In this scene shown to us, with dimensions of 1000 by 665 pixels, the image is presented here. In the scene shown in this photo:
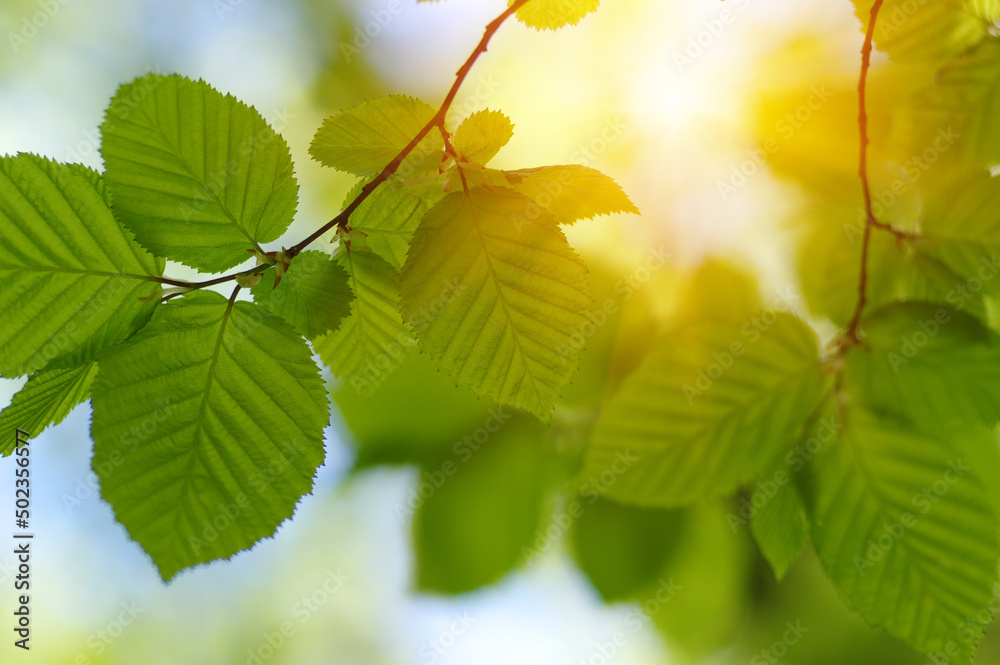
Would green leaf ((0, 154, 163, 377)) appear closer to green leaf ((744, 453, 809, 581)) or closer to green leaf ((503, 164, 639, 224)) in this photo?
green leaf ((503, 164, 639, 224))

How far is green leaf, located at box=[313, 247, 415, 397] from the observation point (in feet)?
1.28

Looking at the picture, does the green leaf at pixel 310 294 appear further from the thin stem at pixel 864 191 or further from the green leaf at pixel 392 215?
the thin stem at pixel 864 191

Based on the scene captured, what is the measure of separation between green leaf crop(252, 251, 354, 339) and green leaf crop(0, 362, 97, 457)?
0.12m

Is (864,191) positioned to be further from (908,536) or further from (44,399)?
(44,399)

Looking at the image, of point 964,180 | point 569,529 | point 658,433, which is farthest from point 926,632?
point 569,529

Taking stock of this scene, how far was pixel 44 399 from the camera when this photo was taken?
1.17ft

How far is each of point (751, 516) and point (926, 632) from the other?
4.6 inches

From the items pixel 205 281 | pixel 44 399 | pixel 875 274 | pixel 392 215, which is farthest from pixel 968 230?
pixel 44 399

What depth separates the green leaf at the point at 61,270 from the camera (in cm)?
33

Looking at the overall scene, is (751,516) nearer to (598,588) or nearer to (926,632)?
Result: (926,632)

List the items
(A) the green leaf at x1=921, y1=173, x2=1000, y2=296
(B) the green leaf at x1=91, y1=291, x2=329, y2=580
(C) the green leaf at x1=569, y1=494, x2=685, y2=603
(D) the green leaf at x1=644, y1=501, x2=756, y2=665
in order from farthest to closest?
(D) the green leaf at x1=644, y1=501, x2=756, y2=665 < (C) the green leaf at x1=569, y1=494, x2=685, y2=603 < (A) the green leaf at x1=921, y1=173, x2=1000, y2=296 < (B) the green leaf at x1=91, y1=291, x2=329, y2=580

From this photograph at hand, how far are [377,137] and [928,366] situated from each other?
396mm

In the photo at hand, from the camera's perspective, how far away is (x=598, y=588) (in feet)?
2.33

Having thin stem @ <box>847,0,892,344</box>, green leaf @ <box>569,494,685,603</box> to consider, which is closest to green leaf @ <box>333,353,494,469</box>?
green leaf @ <box>569,494,685,603</box>
